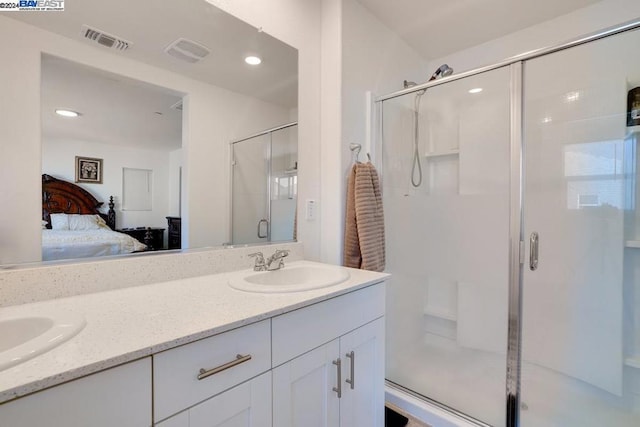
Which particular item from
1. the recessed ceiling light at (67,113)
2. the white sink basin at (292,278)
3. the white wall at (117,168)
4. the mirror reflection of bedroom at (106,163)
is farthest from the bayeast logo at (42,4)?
the white sink basin at (292,278)

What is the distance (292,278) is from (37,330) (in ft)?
2.97

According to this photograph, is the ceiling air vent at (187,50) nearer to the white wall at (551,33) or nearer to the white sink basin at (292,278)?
the white sink basin at (292,278)

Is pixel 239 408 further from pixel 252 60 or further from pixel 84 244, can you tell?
pixel 252 60

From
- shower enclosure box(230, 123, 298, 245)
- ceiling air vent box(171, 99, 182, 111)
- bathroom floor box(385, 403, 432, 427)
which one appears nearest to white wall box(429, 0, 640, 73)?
shower enclosure box(230, 123, 298, 245)

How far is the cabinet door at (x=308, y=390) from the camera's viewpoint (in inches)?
34.0

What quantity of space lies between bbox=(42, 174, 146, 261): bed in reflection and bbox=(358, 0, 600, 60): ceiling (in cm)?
182

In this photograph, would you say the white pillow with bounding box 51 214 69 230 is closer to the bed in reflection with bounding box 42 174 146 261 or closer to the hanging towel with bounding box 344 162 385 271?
the bed in reflection with bounding box 42 174 146 261

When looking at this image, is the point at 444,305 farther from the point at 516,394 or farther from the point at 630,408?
the point at 630,408

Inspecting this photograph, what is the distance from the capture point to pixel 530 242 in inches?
58.0

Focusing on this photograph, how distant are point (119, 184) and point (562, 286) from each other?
233 cm

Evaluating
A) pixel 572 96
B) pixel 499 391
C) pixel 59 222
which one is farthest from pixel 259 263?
pixel 572 96

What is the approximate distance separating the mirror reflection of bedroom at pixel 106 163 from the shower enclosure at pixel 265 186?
0.30m

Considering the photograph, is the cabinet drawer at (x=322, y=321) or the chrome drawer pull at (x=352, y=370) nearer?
the cabinet drawer at (x=322, y=321)

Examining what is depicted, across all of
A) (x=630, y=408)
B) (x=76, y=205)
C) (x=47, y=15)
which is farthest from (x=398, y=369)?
(x=47, y=15)
